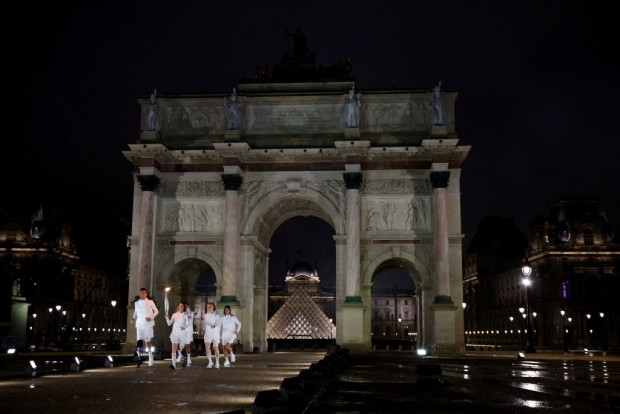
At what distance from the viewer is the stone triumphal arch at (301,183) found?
113 feet

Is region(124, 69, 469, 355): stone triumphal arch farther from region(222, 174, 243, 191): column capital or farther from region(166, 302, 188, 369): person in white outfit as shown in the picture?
region(166, 302, 188, 369): person in white outfit

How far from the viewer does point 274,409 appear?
6941 millimetres

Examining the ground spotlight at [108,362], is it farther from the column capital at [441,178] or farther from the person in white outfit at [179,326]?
the column capital at [441,178]

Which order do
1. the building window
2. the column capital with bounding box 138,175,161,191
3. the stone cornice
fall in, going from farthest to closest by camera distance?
the building window → the column capital with bounding box 138,175,161,191 → the stone cornice

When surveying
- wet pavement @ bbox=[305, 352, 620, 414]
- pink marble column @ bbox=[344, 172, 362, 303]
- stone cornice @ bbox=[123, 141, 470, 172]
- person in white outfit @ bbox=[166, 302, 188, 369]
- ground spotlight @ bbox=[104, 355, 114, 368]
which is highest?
stone cornice @ bbox=[123, 141, 470, 172]

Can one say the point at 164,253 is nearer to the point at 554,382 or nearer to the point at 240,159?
the point at 240,159

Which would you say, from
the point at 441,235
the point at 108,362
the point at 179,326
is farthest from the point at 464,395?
the point at 441,235

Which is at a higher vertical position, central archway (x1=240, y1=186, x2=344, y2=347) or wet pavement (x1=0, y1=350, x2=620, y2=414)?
central archway (x1=240, y1=186, x2=344, y2=347)

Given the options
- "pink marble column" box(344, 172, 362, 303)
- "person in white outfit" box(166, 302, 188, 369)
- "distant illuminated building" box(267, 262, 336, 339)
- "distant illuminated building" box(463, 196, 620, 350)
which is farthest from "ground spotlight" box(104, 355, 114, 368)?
"distant illuminated building" box(463, 196, 620, 350)

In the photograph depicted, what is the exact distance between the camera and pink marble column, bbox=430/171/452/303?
110 feet

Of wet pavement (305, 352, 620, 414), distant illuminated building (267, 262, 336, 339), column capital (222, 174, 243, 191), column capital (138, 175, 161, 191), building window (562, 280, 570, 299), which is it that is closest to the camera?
wet pavement (305, 352, 620, 414)

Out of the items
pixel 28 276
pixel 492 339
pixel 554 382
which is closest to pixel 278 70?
pixel 554 382

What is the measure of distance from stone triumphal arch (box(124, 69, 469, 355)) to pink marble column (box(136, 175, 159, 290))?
5cm

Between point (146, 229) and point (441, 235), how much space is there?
14.0 meters
